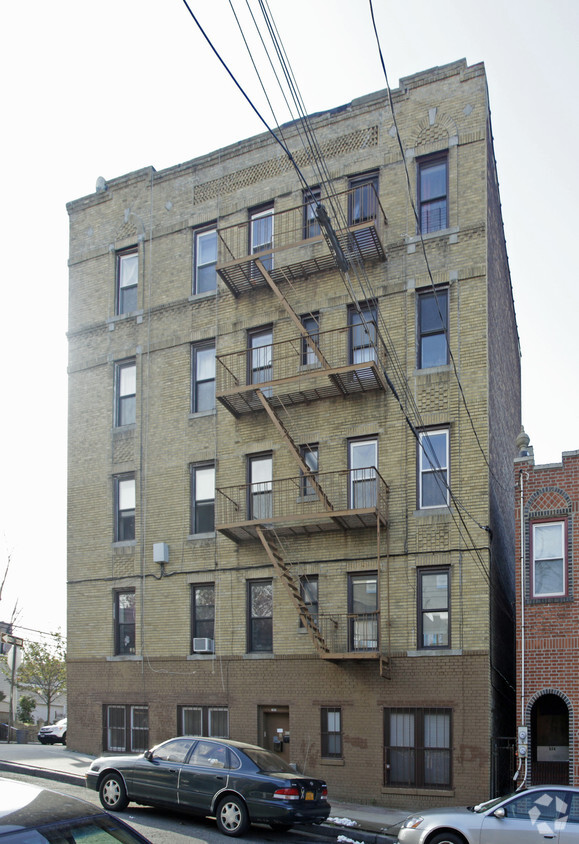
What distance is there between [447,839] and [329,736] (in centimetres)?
796

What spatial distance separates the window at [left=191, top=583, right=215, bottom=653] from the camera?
864 inches

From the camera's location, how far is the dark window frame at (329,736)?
1934cm

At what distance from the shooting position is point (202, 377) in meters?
23.4

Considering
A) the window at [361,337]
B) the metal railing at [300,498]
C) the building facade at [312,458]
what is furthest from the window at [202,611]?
the window at [361,337]

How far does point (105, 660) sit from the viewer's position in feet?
76.6

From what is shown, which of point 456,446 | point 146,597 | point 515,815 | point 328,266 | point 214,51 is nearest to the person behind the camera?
point 214,51

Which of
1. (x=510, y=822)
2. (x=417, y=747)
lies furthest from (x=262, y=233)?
(x=510, y=822)

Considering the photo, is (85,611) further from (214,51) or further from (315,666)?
(214,51)

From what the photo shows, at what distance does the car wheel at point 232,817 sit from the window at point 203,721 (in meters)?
7.58

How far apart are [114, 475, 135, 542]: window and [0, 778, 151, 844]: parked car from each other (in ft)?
61.1

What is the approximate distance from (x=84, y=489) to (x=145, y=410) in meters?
3.02

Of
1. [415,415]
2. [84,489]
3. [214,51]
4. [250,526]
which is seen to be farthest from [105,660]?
[214,51]

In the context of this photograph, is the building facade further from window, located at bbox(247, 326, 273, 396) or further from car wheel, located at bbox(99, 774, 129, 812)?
car wheel, located at bbox(99, 774, 129, 812)

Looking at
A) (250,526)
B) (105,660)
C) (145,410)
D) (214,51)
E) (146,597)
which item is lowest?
(105,660)
